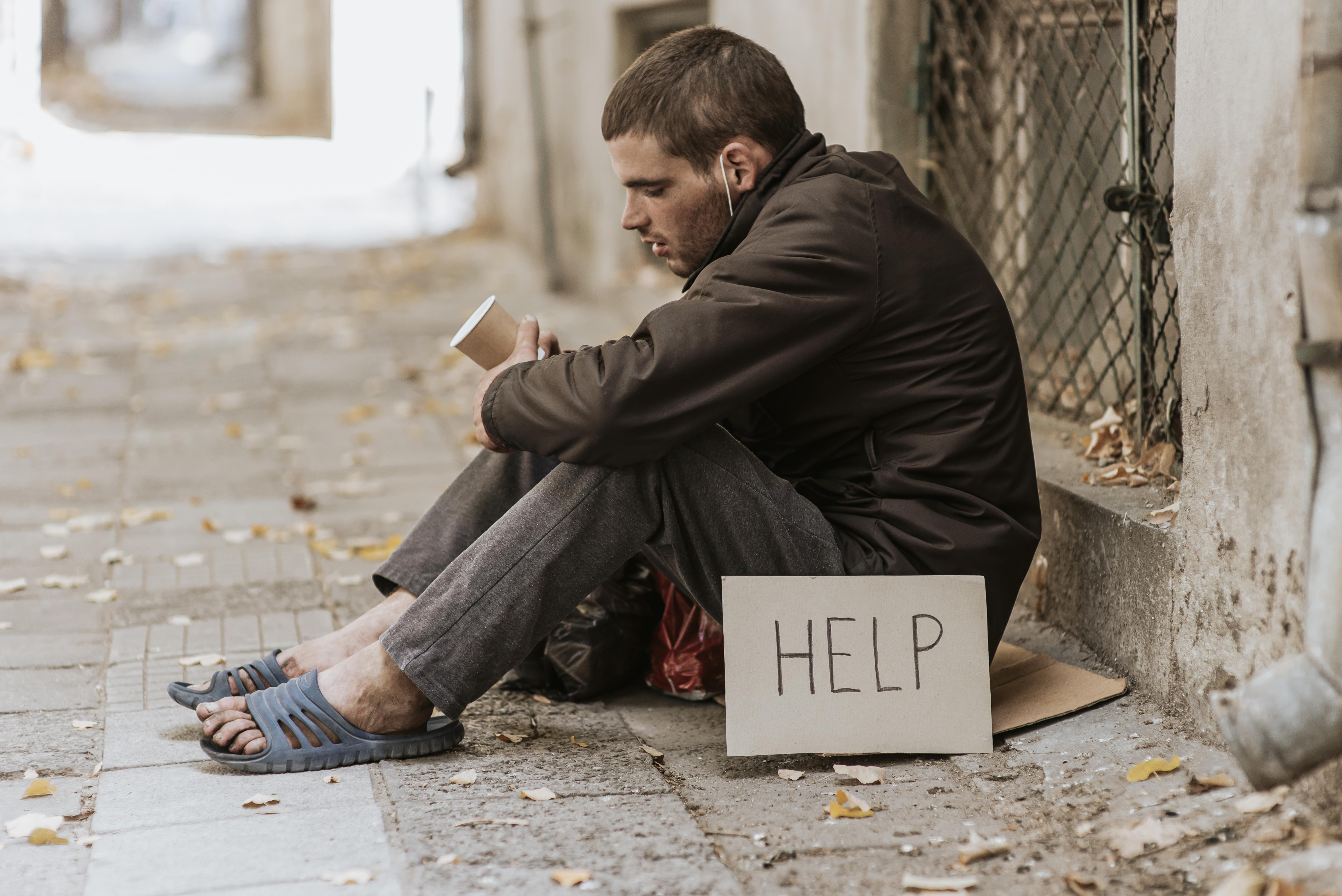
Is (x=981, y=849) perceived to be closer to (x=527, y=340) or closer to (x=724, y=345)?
(x=724, y=345)

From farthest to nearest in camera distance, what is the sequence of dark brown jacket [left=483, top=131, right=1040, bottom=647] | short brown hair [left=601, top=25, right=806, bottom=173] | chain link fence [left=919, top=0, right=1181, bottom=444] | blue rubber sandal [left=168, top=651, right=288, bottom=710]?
chain link fence [left=919, top=0, right=1181, bottom=444], blue rubber sandal [left=168, top=651, right=288, bottom=710], short brown hair [left=601, top=25, right=806, bottom=173], dark brown jacket [left=483, top=131, right=1040, bottom=647]

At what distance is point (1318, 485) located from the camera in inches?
82.7

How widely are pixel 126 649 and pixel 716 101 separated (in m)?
1.98

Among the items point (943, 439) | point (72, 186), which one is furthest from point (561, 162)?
point (72, 186)

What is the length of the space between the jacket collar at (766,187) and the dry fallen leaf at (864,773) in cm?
95

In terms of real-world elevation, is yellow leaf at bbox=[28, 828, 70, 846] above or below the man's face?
below

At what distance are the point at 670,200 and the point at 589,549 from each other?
715mm

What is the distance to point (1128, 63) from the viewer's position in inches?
130

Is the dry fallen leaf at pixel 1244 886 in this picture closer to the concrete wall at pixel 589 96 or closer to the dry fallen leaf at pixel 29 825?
the dry fallen leaf at pixel 29 825

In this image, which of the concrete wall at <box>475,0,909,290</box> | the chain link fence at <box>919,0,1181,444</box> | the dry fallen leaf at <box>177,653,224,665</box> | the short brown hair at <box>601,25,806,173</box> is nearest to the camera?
the short brown hair at <box>601,25,806,173</box>

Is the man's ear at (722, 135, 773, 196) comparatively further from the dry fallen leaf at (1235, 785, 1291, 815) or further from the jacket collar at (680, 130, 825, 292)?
the dry fallen leaf at (1235, 785, 1291, 815)

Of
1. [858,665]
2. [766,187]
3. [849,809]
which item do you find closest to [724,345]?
[766,187]

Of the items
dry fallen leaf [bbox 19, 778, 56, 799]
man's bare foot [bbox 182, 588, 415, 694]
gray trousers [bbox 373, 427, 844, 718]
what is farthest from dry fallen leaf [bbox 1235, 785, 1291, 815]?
dry fallen leaf [bbox 19, 778, 56, 799]

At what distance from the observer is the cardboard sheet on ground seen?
279 cm
